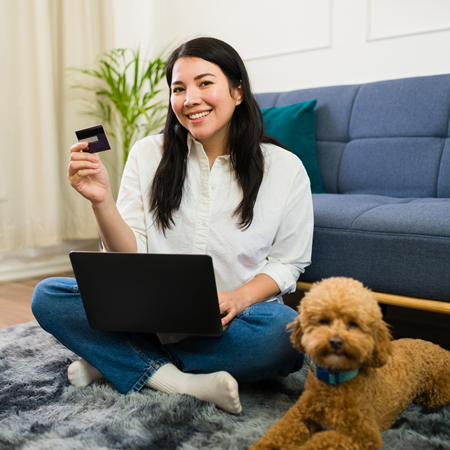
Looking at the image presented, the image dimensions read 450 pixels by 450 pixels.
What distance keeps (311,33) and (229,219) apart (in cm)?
170

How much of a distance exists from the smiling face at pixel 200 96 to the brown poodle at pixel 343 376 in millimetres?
628

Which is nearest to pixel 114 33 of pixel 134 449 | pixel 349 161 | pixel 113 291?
pixel 349 161

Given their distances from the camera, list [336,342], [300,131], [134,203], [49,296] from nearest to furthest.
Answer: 1. [336,342]
2. [49,296]
3. [134,203]
4. [300,131]

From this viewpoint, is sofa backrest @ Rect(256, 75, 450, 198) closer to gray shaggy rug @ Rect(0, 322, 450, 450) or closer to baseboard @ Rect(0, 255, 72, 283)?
gray shaggy rug @ Rect(0, 322, 450, 450)

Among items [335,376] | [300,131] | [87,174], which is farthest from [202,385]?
[300,131]

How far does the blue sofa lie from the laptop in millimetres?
632

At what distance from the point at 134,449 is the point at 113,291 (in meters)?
0.34

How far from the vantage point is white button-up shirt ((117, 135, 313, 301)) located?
1335mm

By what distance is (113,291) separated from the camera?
1102 millimetres

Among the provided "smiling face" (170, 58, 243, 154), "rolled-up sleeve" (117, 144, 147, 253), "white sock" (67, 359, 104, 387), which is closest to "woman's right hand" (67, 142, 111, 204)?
"rolled-up sleeve" (117, 144, 147, 253)

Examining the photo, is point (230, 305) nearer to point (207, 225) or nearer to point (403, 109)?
point (207, 225)

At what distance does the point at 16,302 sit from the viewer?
2260 mm

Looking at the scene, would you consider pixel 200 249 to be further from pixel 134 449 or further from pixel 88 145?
pixel 134 449

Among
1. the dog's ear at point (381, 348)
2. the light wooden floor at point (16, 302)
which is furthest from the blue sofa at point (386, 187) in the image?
the light wooden floor at point (16, 302)
